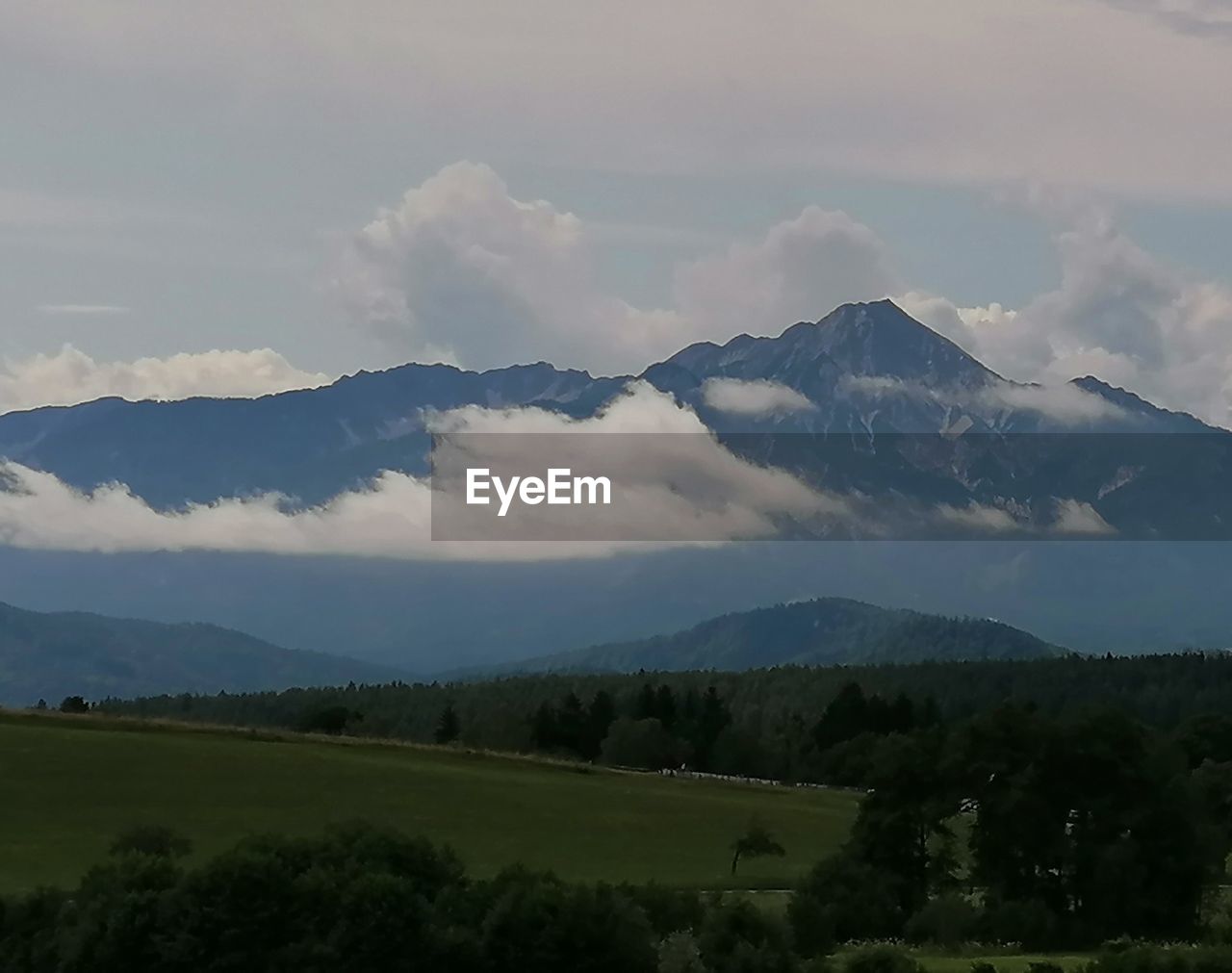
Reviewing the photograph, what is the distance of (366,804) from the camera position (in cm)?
11669

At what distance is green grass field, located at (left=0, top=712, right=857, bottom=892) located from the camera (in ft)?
334

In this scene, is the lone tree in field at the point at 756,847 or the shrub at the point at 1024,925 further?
the lone tree in field at the point at 756,847

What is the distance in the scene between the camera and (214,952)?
204ft

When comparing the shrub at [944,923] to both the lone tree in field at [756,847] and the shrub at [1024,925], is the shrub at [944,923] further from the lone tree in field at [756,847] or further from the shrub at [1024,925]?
the lone tree in field at [756,847]

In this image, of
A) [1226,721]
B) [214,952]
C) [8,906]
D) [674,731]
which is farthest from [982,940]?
[674,731]

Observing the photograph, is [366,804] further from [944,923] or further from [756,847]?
[944,923]

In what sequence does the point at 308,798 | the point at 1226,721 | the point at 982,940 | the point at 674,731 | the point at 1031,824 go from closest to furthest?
the point at 982,940 < the point at 1031,824 < the point at 308,798 < the point at 1226,721 < the point at 674,731

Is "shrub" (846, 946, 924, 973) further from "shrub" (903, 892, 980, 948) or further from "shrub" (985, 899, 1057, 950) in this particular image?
"shrub" (985, 899, 1057, 950)

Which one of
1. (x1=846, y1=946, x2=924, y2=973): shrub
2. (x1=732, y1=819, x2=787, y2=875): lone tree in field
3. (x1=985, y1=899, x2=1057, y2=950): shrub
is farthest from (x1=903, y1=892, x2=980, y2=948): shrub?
(x1=732, y1=819, x2=787, y2=875): lone tree in field

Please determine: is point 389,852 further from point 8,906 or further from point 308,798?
point 308,798

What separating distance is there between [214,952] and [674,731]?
132533 millimetres

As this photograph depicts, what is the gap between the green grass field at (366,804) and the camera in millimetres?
101938

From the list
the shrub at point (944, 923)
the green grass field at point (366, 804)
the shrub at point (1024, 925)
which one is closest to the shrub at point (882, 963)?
the shrub at point (944, 923)

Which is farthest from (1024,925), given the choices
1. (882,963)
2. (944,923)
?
(882,963)
